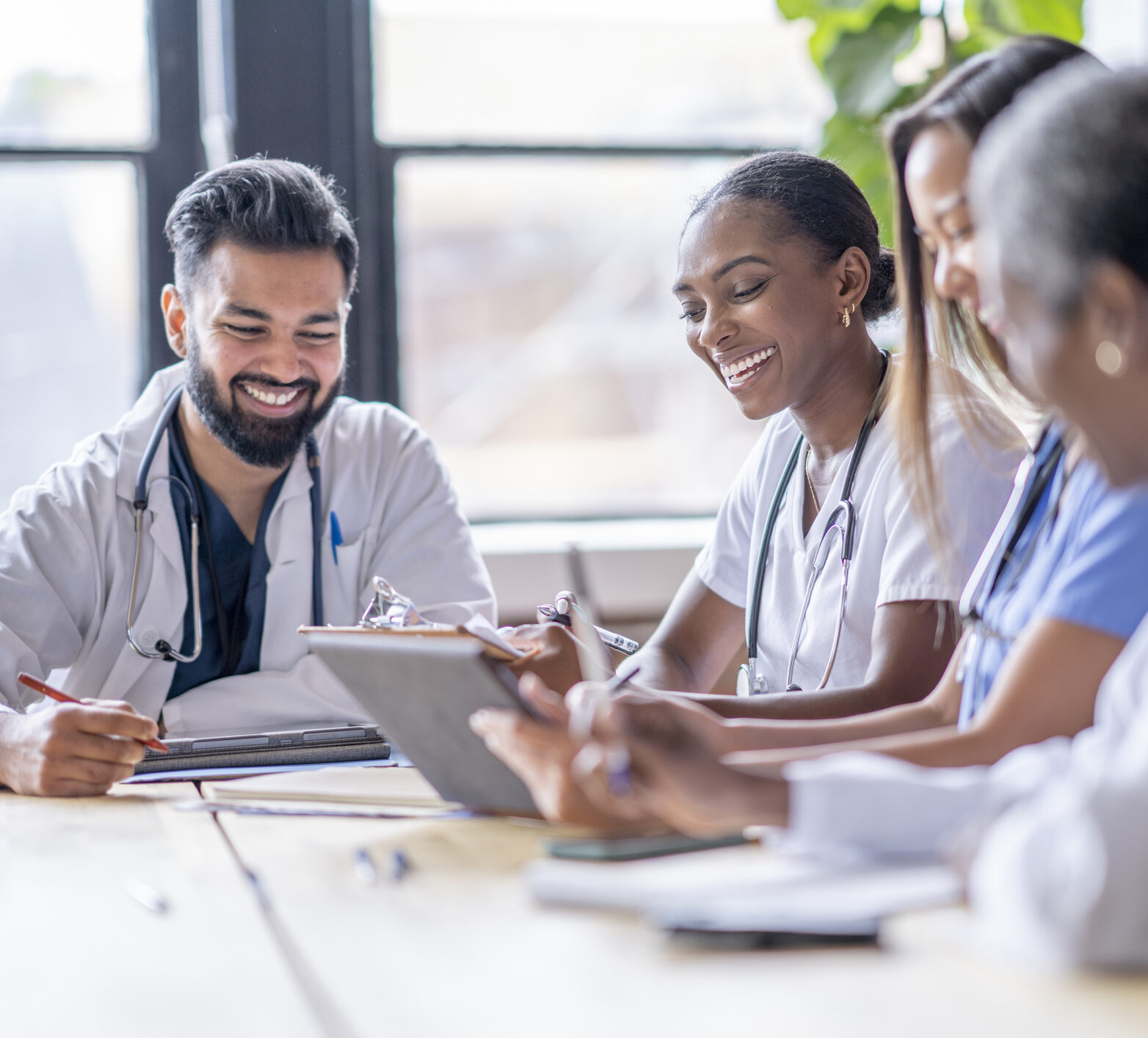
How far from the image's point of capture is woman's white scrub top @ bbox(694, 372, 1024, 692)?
1575 millimetres

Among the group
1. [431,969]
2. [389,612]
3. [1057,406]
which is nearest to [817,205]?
[389,612]

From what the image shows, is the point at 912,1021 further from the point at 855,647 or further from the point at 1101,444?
the point at 855,647

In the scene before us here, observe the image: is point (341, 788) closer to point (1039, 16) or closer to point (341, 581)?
point (341, 581)

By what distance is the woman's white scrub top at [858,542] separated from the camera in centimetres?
158

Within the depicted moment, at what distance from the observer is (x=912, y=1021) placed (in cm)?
72

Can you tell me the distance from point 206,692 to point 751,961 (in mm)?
1269

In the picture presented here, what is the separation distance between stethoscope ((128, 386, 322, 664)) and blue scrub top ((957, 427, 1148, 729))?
1026 mm

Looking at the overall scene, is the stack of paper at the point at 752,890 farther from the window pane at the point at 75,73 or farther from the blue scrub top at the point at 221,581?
the window pane at the point at 75,73

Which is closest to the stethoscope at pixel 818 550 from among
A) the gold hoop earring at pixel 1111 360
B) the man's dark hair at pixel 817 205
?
the man's dark hair at pixel 817 205

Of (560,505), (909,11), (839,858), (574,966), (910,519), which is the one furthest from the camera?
(560,505)

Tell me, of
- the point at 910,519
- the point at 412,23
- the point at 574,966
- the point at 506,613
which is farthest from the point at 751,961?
the point at 412,23

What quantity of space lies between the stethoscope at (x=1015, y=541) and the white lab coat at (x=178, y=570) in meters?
A: 0.90

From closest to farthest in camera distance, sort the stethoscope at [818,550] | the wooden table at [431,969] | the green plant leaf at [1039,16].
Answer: the wooden table at [431,969], the stethoscope at [818,550], the green plant leaf at [1039,16]

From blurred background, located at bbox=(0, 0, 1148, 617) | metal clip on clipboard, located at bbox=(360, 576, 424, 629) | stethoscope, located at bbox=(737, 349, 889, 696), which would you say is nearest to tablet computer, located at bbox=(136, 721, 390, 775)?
metal clip on clipboard, located at bbox=(360, 576, 424, 629)
